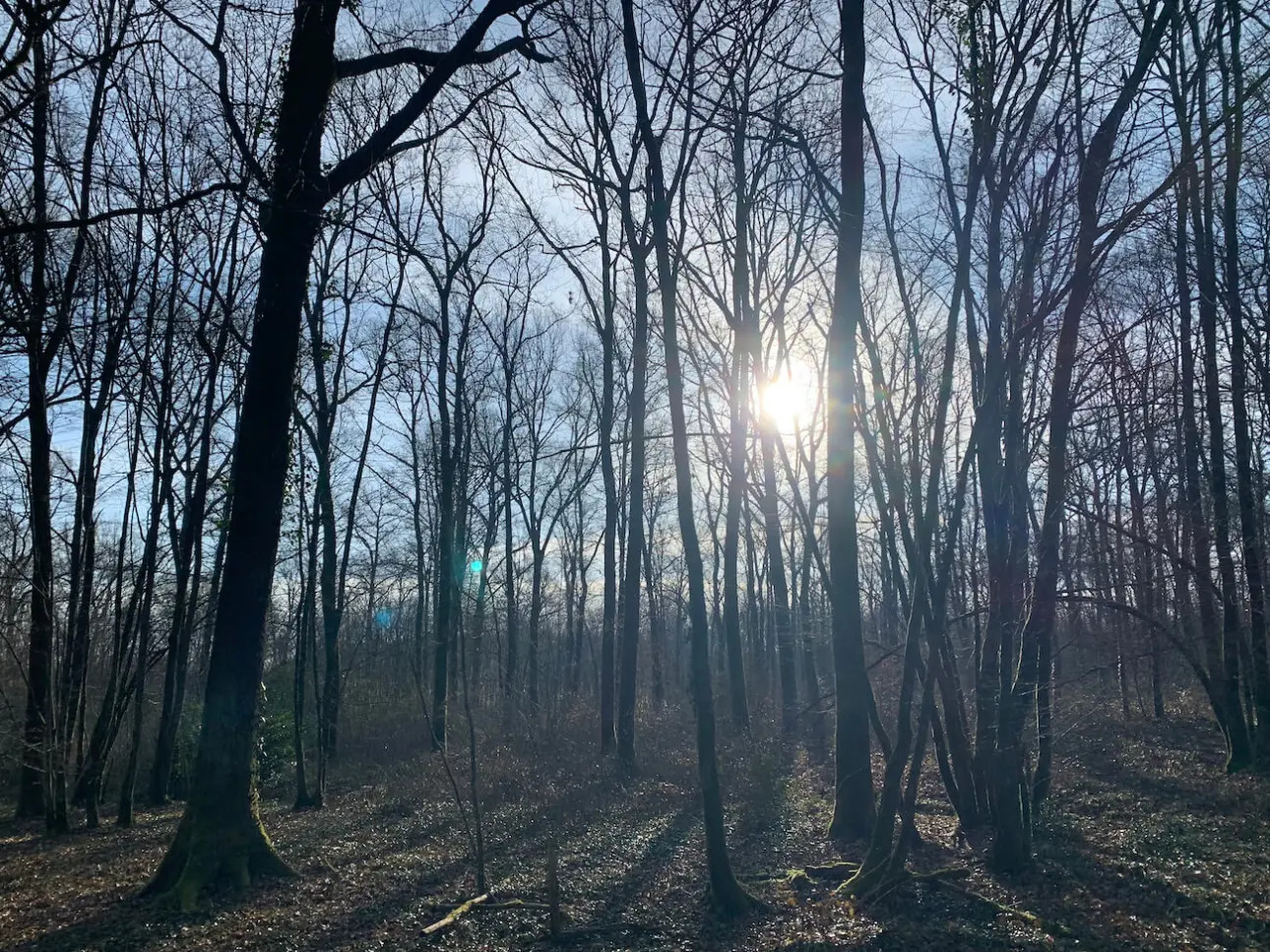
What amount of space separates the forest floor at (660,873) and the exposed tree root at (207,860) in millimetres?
187

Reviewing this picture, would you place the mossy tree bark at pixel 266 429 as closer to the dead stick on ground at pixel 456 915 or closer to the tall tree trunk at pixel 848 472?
the dead stick on ground at pixel 456 915

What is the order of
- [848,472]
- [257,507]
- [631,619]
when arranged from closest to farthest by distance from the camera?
[257,507], [848,472], [631,619]

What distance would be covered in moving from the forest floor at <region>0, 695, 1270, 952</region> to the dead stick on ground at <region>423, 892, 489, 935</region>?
0.27 ft

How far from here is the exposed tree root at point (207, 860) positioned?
7296 mm

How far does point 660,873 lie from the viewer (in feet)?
30.5

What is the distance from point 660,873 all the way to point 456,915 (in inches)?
105

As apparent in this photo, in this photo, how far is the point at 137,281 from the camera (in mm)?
11859

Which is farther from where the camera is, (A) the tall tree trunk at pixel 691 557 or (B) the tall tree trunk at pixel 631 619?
(B) the tall tree trunk at pixel 631 619

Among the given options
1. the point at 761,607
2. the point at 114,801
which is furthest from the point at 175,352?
the point at 761,607

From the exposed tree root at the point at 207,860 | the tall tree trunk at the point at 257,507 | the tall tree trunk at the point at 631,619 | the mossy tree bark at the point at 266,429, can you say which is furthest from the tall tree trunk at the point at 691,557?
the tall tree trunk at the point at 631,619

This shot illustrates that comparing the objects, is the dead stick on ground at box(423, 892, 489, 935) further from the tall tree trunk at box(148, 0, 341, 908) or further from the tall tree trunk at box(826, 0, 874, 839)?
the tall tree trunk at box(826, 0, 874, 839)

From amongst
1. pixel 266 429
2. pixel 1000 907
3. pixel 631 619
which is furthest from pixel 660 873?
pixel 631 619

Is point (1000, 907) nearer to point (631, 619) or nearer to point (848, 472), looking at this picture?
point (848, 472)

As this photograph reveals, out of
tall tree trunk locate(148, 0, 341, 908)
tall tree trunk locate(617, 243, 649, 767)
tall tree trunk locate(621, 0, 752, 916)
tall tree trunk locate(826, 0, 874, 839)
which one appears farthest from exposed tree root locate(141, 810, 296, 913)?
tall tree trunk locate(617, 243, 649, 767)
